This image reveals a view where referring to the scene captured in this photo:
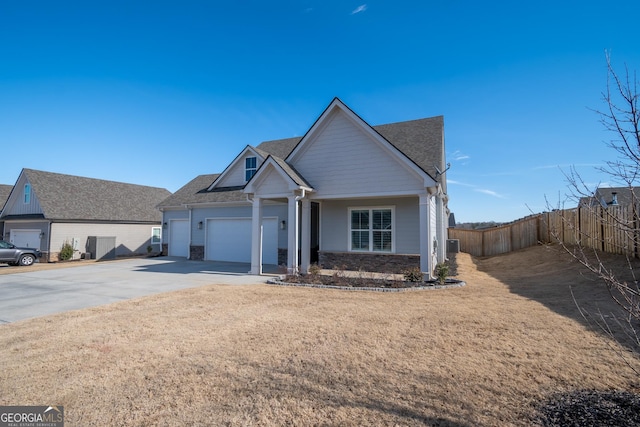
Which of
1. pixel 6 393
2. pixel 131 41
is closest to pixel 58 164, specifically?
pixel 131 41

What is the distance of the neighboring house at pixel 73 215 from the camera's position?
66.0 ft

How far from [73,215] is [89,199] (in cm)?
265

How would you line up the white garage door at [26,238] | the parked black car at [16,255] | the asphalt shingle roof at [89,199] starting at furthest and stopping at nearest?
the asphalt shingle roof at [89,199] < the white garage door at [26,238] < the parked black car at [16,255]

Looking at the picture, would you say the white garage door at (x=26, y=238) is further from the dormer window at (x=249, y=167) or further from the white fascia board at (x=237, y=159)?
the dormer window at (x=249, y=167)

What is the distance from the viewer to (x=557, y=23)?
7707mm

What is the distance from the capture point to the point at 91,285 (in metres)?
10.5

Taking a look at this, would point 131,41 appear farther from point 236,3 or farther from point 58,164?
point 58,164

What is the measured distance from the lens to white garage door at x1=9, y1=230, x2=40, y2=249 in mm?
20562

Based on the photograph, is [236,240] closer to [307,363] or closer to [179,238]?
[179,238]

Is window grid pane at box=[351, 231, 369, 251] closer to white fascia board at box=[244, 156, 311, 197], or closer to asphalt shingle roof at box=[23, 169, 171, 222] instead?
white fascia board at box=[244, 156, 311, 197]

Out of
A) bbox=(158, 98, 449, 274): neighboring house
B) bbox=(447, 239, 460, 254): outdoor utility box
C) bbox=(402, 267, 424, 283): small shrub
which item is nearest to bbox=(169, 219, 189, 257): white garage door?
bbox=(158, 98, 449, 274): neighboring house

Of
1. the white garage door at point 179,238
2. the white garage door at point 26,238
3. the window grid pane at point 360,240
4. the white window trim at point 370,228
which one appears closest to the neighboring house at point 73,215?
the white garage door at point 26,238

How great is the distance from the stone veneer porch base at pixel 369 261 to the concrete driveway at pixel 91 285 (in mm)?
2704

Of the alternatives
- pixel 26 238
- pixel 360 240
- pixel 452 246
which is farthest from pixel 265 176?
pixel 26 238
